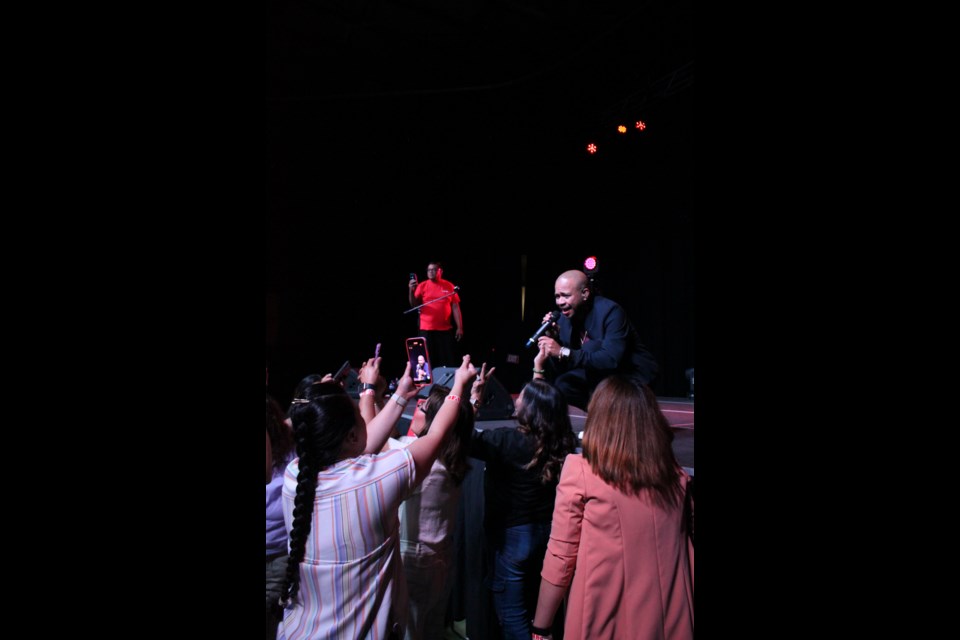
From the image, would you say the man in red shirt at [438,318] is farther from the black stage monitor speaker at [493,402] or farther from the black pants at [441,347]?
the black stage monitor speaker at [493,402]

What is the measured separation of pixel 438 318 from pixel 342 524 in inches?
206

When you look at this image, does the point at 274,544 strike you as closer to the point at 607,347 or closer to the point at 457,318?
the point at 607,347

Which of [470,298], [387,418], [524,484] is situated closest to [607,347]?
[524,484]

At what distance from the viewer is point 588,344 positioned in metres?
3.19

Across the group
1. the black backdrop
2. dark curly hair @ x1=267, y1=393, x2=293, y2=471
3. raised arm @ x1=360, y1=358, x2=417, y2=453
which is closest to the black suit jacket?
raised arm @ x1=360, y1=358, x2=417, y2=453

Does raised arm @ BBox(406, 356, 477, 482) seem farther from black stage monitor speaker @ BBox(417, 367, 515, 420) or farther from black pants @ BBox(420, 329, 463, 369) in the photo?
black pants @ BBox(420, 329, 463, 369)

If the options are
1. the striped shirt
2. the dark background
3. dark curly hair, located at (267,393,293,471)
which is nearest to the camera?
the striped shirt

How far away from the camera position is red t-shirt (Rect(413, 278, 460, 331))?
21.6ft

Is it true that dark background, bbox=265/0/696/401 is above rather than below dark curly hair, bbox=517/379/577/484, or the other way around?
above

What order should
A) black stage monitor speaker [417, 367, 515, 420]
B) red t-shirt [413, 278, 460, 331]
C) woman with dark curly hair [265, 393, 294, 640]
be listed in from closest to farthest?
1. woman with dark curly hair [265, 393, 294, 640]
2. black stage monitor speaker [417, 367, 515, 420]
3. red t-shirt [413, 278, 460, 331]

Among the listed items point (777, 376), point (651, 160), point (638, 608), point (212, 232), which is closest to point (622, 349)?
point (638, 608)

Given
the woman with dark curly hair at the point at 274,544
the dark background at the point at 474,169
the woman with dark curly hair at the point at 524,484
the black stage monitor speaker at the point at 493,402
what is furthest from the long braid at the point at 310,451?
the dark background at the point at 474,169

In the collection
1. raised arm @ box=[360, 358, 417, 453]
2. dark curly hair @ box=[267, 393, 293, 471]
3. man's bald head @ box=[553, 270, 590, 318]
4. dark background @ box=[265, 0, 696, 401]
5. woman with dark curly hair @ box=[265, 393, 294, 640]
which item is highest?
dark background @ box=[265, 0, 696, 401]

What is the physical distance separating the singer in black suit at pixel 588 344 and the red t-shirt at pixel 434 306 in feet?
10.5
